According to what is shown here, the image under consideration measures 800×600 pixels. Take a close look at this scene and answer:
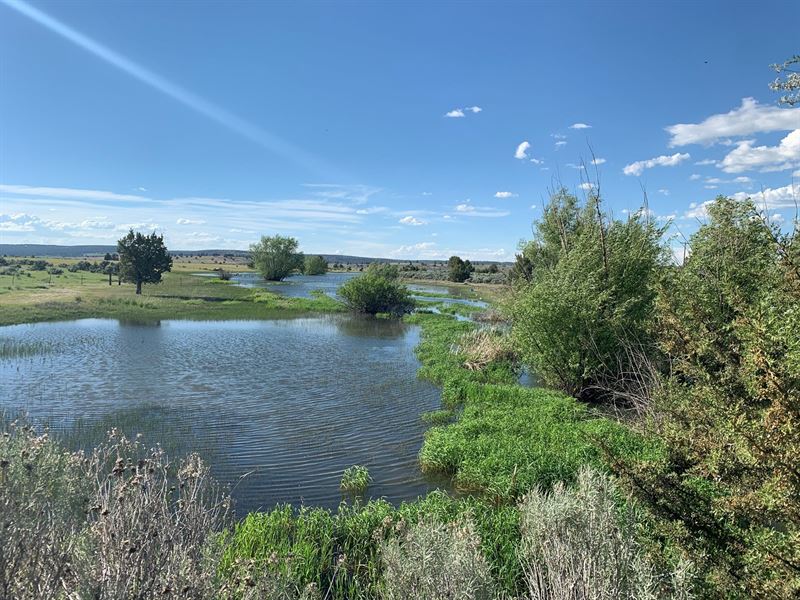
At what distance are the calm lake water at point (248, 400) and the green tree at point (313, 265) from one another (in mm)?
86809

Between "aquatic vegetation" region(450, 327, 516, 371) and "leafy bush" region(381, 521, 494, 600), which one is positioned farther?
"aquatic vegetation" region(450, 327, 516, 371)

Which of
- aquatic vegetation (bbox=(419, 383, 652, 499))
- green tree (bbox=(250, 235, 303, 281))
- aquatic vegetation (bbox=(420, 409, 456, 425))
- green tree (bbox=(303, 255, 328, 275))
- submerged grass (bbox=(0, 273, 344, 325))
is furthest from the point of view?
green tree (bbox=(303, 255, 328, 275))

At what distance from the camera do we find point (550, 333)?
56.8 ft

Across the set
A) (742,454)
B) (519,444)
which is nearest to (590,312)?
(519,444)

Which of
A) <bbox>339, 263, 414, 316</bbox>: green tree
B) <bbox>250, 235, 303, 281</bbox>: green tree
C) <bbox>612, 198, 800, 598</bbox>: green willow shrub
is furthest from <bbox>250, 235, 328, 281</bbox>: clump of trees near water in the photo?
<bbox>612, 198, 800, 598</bbox>: green willow shrub

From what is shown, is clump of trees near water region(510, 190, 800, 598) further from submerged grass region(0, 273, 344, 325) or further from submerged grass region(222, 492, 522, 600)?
submerged grass region(0, 273, 344, 325)

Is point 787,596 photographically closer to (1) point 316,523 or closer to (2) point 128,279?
(1) point 316,523

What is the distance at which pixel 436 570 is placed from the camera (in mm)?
4465

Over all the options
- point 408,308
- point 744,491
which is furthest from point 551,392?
→ point 408,308

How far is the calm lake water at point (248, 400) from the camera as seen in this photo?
11453 mm

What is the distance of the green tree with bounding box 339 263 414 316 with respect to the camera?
45.2m

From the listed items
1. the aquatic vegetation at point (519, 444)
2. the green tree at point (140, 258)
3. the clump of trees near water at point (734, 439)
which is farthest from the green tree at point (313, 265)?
the clump of trees near water at point (734, 439)

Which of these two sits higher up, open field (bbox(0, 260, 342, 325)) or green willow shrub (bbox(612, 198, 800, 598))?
green willow shrub (bbox(612, 198, 800, 598))

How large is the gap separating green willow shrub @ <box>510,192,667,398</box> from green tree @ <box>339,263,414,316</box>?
27194 millimetres
